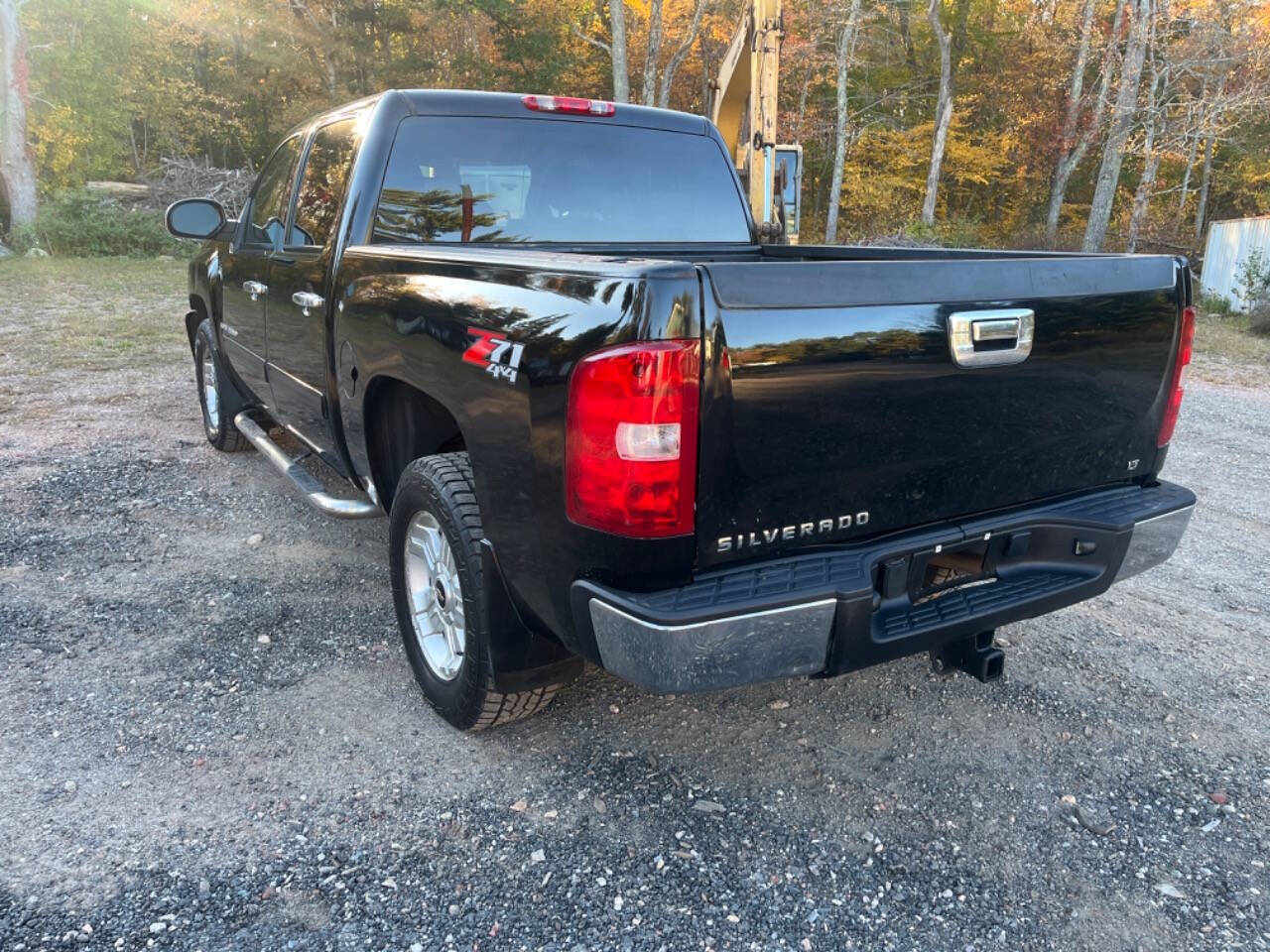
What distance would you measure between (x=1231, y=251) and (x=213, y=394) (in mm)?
18815

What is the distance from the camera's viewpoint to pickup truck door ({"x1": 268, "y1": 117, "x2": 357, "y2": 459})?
3596mm

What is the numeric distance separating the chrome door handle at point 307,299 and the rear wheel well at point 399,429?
55 cm

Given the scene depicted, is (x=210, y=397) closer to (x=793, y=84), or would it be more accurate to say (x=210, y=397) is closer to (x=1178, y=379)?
(x=1178, y=379)

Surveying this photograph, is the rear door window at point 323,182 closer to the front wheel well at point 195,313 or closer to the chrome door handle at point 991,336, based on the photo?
the front wheel well at point 195,313

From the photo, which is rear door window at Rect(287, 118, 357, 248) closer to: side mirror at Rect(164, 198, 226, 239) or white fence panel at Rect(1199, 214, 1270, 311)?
side mirror at Rect(164, 198, 226, 239)

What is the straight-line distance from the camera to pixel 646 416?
1990 millimetres

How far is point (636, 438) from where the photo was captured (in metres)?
2.01

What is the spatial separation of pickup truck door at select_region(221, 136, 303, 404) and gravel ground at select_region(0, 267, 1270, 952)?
1192 mm

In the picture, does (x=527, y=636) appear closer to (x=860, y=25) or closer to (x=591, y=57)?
(x=860, y=25)

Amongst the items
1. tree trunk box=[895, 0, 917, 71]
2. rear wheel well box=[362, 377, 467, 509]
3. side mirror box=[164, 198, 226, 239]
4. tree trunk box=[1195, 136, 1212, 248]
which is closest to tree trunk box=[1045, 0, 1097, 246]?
tree trunk box=[1195, 136, 1212, 248]

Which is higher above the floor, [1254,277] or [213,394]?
[1254,277]

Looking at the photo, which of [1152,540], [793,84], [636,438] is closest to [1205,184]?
[793,84]

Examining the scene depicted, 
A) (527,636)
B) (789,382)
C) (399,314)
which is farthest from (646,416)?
(399,314)

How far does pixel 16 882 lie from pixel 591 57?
3635 centimetres
